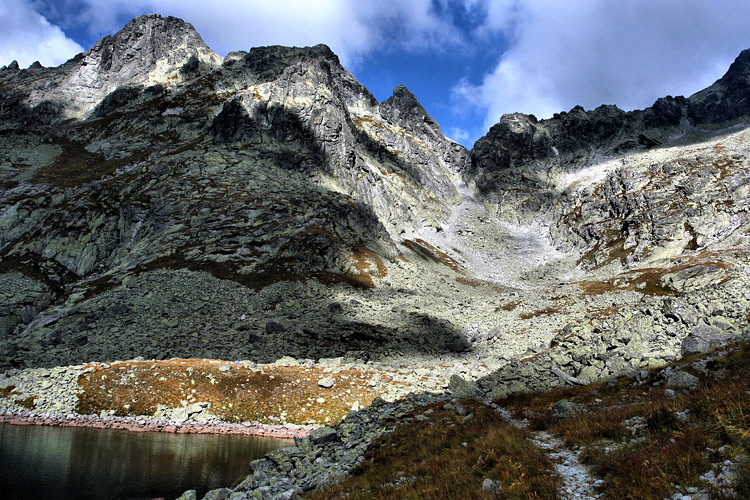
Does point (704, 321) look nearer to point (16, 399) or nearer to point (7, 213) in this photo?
point (16, 399)

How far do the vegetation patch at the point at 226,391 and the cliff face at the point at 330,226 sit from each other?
22.6 ft

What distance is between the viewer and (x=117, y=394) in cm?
3131

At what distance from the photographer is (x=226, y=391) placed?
104 ft

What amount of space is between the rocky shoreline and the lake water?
0.67 meters

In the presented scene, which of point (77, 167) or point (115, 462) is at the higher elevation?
point (77, 167)

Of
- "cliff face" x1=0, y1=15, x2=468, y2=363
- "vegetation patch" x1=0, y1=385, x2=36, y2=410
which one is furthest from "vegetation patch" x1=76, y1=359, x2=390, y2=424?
"cliff face" x1=0, y1=15, x2=468, y2=363

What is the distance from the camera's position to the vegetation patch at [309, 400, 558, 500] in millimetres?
9172

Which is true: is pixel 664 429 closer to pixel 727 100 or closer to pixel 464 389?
pixel 464 389

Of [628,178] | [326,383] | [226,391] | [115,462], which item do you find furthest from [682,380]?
[628,178]

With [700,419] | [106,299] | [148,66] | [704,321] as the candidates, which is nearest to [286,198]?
[106,299]

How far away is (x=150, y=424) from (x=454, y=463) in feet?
90.4

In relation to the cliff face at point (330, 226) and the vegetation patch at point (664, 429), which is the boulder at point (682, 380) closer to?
the vegetation patch at point (664, 429)

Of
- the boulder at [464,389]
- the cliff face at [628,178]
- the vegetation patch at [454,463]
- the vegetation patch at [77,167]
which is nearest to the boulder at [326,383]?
the boulder at [464,389]

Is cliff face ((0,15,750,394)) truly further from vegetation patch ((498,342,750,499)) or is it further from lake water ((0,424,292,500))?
lake water ((0,424,292,500))
